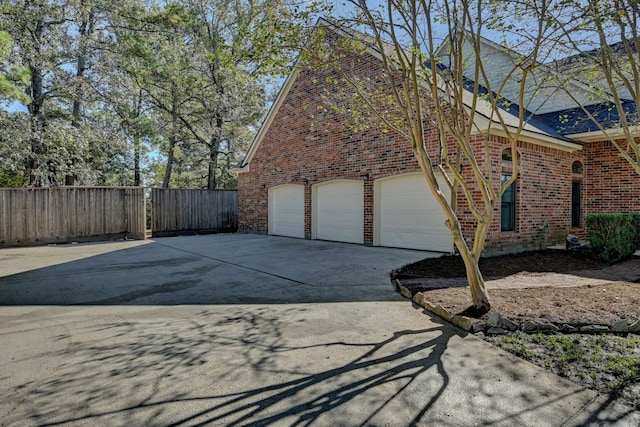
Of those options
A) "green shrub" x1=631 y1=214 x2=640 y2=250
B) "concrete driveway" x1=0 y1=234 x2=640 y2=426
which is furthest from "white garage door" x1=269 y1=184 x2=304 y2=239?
"green shrub" x1=631 y1=214 x2=640 y2=250

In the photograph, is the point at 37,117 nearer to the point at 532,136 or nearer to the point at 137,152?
the point at 137,152

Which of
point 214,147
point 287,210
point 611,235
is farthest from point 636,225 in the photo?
point 214,147

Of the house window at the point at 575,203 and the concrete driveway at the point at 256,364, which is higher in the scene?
the house window at the point at 575,203

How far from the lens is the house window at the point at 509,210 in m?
9.09

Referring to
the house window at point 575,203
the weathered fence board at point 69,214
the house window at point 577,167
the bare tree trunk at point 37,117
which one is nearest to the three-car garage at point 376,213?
the house window at point 577,167

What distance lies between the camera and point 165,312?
463 centimetres

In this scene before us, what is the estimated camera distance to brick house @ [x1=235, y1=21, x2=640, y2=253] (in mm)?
9203

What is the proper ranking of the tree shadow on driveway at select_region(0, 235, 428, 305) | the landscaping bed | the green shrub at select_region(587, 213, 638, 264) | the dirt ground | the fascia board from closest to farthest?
the landscaping bed → the dirt ground → the tree shadow on driveway at select_region(0, 235, 428, 305) → the green shrub at select_region(587, 213, 638, 264) → the fascia board

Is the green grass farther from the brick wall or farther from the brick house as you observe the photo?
the brick wall

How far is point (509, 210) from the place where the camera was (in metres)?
9.21

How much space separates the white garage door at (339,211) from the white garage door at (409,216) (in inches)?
31.3

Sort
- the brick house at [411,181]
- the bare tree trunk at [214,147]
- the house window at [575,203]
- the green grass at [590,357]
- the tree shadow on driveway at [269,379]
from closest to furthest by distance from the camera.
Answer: the tree shadow on driveway at [269,379] < the green grass at [590,357] < the brick house at [411,181] < the house window at [575,203] < the bare tree trunk at [214,147]

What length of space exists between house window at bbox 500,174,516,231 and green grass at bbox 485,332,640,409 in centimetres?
567

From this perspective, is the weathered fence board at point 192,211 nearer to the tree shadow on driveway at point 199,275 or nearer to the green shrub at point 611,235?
the tree shadow on driveway at point 199,275
